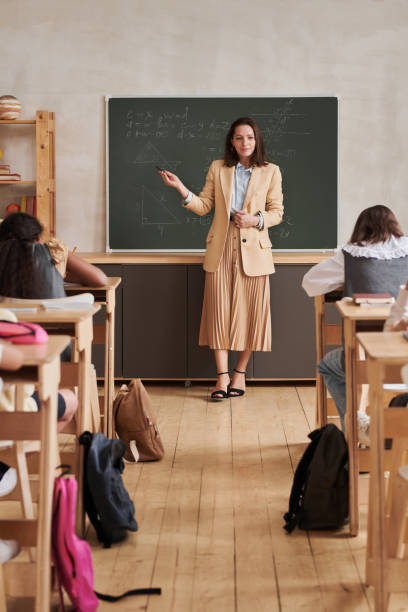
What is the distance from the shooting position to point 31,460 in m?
2.98

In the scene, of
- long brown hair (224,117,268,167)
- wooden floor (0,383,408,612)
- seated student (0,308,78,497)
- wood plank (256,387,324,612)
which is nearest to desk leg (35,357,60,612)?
seated student (0,308,78,497)

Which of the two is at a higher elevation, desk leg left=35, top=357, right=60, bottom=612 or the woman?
the woman

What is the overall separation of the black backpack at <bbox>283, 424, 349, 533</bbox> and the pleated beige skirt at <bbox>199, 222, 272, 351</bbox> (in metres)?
2.17

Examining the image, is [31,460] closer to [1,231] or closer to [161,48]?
[1,231]

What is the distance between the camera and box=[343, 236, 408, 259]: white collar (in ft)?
11.5

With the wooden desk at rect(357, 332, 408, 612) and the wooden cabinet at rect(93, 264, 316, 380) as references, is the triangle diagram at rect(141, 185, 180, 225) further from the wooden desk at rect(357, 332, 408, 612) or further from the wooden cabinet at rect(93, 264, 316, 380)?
the wooden desk at rect(357, 332, 408, 612)

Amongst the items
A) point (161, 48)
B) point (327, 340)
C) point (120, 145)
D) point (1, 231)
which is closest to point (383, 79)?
point (161, 48)

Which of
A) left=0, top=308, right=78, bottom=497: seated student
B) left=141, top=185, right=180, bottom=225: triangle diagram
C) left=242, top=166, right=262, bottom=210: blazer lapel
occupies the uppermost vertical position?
left=242, top=166, right=262, bottom=210: blazer lapel

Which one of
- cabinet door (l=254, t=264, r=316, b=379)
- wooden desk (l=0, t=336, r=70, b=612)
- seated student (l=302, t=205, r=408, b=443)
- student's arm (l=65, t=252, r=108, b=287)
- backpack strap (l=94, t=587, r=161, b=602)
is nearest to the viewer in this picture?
wooden desk (l=0, t=336, r=70, b=612)

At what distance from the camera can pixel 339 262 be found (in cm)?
365

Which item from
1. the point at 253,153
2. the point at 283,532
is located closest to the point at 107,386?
the point at 283,532

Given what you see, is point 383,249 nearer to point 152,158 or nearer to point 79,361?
point 79,361

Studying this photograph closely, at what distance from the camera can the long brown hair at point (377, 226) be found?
352 centimetres

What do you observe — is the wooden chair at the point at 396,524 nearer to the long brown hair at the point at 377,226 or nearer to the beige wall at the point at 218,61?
the long brown hair at the point at 377,226
